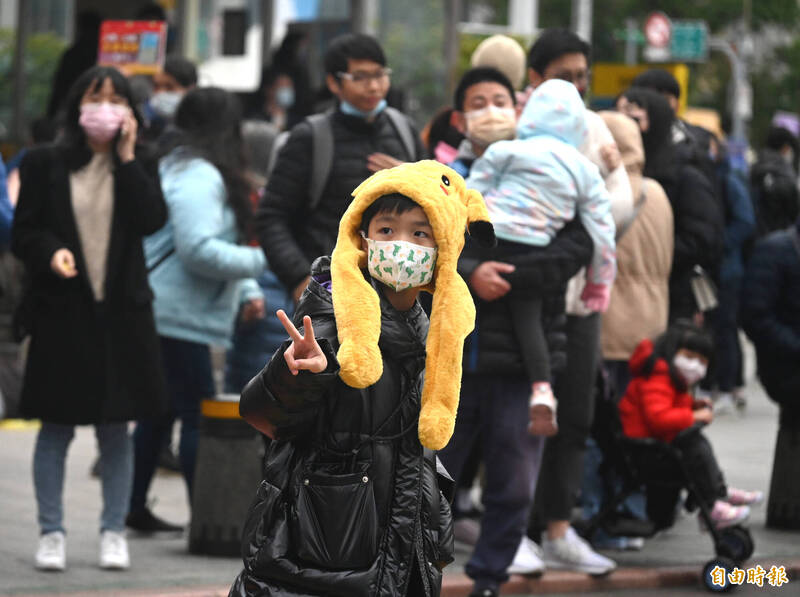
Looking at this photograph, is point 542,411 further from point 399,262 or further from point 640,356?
point 399,262

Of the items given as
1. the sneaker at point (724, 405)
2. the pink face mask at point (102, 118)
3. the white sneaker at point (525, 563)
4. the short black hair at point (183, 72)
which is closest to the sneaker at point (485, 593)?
the white sneaker at point (525, 563)

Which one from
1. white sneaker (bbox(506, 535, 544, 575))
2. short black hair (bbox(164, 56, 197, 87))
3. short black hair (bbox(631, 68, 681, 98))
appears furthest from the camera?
short black hair (bbox(164, 56, 197, 87))

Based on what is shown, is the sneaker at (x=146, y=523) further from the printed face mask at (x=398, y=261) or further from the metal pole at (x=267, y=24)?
the metal pole at (x=267, y=24)

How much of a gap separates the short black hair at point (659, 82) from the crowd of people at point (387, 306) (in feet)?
0.07

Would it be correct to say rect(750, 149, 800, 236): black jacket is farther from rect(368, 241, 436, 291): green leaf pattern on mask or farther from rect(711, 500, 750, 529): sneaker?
rect(368, 241, 436, 291): green leaf pattern on mask

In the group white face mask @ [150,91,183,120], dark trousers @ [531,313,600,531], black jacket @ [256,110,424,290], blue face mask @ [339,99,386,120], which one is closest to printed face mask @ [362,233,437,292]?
black jacket @ [256,110,424,290]

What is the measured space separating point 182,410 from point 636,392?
2.17m

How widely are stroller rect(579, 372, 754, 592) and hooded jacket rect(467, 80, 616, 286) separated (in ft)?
3.38

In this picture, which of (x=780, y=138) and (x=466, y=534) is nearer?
(x=466, y=534)

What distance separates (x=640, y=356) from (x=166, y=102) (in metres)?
3.99

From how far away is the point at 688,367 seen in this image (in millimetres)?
8102

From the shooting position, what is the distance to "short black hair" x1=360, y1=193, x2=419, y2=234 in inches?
191

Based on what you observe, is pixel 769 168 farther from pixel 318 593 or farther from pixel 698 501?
pixel 318 593

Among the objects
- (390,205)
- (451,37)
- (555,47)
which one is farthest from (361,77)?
(451,37)
